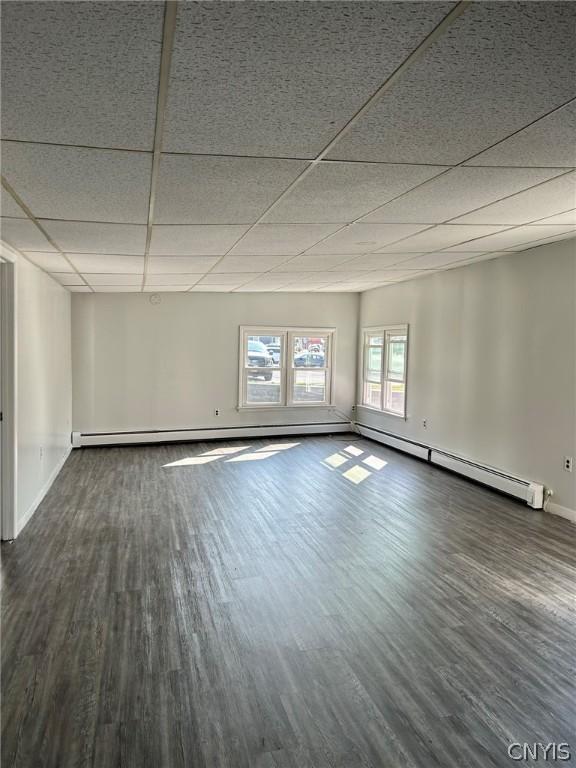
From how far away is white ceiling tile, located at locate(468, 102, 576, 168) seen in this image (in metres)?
1.90

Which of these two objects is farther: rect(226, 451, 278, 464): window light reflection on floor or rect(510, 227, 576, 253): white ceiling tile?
rect(226, 451, 278, 464): window light reflection on floor

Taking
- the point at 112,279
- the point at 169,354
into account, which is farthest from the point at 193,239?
the point at 169,354

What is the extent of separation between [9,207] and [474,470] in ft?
17.0

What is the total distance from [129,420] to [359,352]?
4.03m

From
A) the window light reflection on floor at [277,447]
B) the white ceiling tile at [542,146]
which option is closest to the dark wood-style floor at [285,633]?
the white ceiling tile at [542,146]

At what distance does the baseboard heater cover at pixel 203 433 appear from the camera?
8.01m

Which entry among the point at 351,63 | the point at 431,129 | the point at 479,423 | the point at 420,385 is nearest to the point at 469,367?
the point at 479,423

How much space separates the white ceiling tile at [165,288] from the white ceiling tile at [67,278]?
3.00ft

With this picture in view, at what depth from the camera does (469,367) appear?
6227 millimetres

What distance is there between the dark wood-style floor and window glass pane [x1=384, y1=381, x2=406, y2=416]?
268cm

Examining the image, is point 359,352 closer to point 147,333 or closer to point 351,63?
point 147,333

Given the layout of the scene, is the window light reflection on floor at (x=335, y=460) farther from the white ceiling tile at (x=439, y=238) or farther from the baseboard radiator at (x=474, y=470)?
the white ceiling tile at (x=439, y=238)

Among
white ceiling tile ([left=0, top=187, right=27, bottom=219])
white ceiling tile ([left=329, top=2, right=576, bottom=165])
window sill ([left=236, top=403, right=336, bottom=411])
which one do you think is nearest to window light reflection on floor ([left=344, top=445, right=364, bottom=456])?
window sill ([left=236, top=403, right=336, bottom=411])

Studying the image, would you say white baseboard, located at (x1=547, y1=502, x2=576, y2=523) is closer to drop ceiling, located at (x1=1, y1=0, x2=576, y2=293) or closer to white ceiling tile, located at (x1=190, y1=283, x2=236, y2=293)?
drop ceiling, located at (x1=1, y1=0, x2=576, y2=293)
